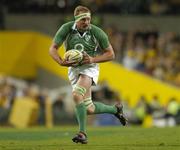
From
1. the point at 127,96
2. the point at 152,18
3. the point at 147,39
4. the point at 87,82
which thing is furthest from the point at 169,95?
the point at 87,82

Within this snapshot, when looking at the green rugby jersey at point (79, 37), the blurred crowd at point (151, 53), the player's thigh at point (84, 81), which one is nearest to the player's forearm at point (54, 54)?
the green rugby jersey at point (79, 37)

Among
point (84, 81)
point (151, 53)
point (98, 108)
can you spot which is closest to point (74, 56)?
point (84, 81)

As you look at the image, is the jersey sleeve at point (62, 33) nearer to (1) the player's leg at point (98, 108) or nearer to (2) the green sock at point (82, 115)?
(1) the player's leg at point (98, 108)

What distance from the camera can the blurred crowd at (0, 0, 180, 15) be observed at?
34.1 m

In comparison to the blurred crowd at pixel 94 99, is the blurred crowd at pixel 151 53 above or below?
above

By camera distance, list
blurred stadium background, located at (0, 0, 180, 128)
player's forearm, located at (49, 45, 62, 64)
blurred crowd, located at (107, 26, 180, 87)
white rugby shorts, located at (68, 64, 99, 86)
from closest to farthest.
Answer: player's forearm, located at (49, 45, 62, 64) < white rugby shorts, located at (68, 64, 99, 86) < blurred stadium background, located at (0, 0, 180, 128) < blurred crowd, located at (107, 26, 180, 87)

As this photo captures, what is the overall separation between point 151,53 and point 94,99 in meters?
3.36

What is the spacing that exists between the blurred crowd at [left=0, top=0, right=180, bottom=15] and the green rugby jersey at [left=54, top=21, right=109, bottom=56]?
1966 cm

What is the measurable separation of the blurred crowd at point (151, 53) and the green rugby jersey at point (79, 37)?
1485 centimetres

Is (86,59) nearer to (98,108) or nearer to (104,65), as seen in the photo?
(98,108)

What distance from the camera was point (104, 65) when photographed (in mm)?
31172

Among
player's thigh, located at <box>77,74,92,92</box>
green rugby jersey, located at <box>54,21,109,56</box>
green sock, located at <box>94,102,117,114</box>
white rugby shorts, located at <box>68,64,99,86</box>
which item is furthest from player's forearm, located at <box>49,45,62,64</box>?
green sock, located at <box>94,102,117,114</box>

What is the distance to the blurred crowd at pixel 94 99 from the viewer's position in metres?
26.6

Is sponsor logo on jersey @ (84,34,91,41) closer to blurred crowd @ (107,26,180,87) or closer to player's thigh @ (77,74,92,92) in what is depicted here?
player's thigh @ (77,74,92,92)
